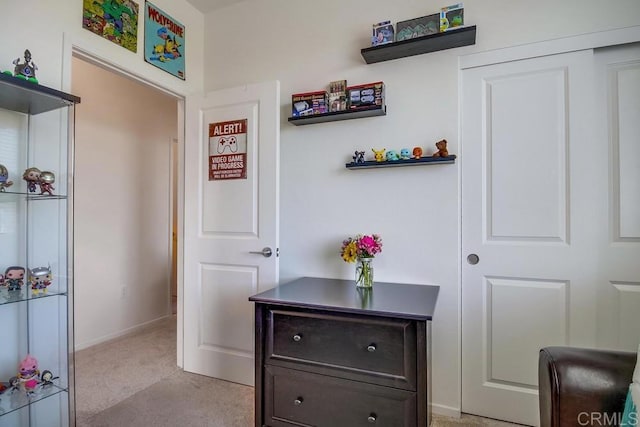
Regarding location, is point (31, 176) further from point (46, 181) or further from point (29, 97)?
point (29, 97)

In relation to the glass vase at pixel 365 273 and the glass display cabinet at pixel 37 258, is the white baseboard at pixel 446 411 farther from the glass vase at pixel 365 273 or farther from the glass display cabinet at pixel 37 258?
the glass display cabinet at pixel 37 258

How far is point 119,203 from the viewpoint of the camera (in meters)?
3.30

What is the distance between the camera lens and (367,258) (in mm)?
1870

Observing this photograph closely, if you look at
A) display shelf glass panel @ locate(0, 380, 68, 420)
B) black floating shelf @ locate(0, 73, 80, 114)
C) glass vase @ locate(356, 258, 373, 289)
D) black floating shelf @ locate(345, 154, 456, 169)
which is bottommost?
display shelf glass panel @ locate(0, 380, 68, 420)

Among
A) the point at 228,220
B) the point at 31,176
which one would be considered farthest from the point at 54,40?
the point at 228,220

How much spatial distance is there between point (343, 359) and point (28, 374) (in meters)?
1.45

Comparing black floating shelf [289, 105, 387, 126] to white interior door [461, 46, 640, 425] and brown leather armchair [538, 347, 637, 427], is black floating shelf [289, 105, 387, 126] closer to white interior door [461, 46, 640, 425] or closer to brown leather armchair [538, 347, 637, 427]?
white interior door [461, 46, 640, 425]

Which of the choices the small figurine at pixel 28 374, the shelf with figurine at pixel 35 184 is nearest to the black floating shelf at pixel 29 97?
the shelf with figurine at pixel 35 184

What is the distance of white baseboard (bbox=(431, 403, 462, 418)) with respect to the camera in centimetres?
194

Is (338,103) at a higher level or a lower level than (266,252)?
higher

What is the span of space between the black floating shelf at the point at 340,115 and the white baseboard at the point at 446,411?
1.76 metres

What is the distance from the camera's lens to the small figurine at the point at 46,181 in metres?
1.61

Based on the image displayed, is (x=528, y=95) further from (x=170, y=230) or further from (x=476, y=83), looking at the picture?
(x=170, y=230)

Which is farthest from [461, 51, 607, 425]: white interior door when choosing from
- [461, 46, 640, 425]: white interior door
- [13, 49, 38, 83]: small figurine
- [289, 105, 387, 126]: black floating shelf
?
[13, 49, 38, 83]: small figurine
